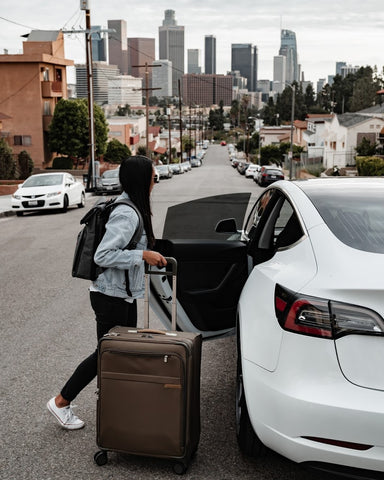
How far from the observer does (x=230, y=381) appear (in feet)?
17.5

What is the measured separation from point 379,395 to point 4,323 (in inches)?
205

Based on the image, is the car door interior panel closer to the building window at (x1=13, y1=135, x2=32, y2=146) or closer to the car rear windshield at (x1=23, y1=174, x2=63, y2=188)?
the car rear windshield at (x1=23, y1=174, x2=63, y2=188)

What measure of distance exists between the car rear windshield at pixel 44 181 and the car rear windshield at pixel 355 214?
18598 mm

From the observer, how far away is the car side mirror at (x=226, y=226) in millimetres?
5520

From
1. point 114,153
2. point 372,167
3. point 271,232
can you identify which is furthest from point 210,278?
point 114,153

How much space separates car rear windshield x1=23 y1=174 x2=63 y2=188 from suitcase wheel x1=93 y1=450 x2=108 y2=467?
61.0 feet

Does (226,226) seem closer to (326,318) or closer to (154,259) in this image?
(154,259)

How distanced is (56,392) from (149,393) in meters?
1.79

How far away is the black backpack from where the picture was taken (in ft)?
13.0

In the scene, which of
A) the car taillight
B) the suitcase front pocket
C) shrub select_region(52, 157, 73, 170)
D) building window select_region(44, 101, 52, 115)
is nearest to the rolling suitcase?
the suitcase front pocket

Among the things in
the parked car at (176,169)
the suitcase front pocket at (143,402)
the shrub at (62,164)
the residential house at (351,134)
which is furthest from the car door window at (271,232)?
the parked car at (176,169)

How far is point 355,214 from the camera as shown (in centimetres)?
381

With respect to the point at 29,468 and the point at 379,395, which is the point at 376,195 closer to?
the point at 379,395

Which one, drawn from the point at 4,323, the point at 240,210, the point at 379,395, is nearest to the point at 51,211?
the point at 4,323
